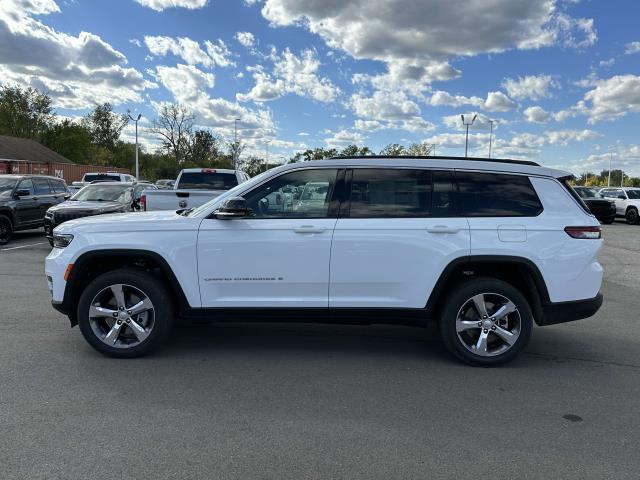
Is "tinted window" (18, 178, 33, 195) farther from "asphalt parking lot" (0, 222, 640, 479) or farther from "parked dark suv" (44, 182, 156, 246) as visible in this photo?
"asphalt parking lot" (0, 222, 640, 479)

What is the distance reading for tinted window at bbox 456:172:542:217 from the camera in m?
4.47

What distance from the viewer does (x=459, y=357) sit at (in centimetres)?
455

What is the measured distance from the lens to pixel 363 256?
437 cm

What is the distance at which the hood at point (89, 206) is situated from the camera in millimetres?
11453

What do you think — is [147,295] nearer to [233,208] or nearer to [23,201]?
[233,208]

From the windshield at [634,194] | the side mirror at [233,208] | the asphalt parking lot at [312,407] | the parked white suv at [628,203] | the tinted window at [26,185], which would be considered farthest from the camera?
the windshield at [634,194]

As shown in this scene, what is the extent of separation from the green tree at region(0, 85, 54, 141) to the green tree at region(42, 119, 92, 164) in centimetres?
119

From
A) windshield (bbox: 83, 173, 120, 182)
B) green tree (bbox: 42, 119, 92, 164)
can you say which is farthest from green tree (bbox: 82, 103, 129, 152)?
windshield (bbox: 83, 173, 120, 182)

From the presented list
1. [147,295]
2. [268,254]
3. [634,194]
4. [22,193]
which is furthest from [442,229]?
[634,194]

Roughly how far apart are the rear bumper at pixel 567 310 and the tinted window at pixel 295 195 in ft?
7.23

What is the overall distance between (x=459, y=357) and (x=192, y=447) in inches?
101

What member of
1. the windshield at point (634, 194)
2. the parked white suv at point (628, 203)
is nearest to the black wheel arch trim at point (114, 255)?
the parked white suv at point (628, 203)

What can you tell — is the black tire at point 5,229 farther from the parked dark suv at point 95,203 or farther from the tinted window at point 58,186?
the tinted window at point 58,186

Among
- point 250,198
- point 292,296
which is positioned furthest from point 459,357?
point 250,198
